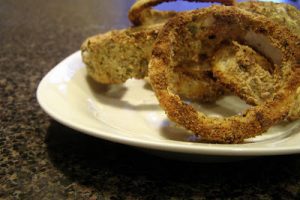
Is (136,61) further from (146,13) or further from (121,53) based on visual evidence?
(146,13)

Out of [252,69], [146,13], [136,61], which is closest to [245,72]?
[252,69]

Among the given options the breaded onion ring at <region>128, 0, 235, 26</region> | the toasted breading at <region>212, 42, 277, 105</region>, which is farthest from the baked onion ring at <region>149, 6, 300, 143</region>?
the breaded onion ring at <region>128, 0, 235, 26</region>

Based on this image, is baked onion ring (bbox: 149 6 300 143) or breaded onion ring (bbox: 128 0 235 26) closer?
baked onion ring (bbox: 149 6 300 143)

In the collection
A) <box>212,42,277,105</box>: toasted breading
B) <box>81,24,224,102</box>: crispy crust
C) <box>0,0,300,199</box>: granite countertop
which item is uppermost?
<box>212,42,277,105</box>: toasted breading

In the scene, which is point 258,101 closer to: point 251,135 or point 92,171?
point 251,135

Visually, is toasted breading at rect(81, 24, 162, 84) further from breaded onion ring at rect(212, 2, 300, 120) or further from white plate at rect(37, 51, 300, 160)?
breaded onion ring at rect(212, 2, 300, 120)

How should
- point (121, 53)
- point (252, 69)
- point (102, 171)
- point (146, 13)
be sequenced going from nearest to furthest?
point (102, 171) < point (252, 69) < point (121, 53) < point (146, 13)

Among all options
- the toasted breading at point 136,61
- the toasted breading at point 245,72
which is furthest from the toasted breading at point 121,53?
the toasted breading at point 245,72
